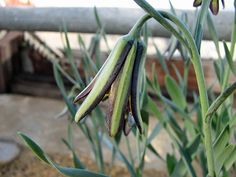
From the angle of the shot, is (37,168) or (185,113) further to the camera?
(37,168)

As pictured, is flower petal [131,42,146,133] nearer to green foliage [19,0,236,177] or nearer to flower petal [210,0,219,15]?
green foliage [19,0,236,177]

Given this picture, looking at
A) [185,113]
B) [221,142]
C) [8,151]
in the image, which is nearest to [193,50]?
[221,142]

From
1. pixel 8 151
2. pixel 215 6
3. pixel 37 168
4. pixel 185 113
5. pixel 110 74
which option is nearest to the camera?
pixel 110 74

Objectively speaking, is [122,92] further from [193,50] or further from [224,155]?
[224,155]

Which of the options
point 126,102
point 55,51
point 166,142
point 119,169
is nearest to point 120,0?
point 119,169

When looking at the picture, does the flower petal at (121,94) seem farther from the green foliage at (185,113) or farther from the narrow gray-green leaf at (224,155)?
the narrow gray-green leaf at (224,155)

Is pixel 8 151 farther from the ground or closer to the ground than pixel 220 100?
closer to the ground

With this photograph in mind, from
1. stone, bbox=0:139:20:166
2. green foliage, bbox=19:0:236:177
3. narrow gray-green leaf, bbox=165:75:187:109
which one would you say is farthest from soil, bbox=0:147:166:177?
narrow gray-green leaf, bbox=165:75:187:109
